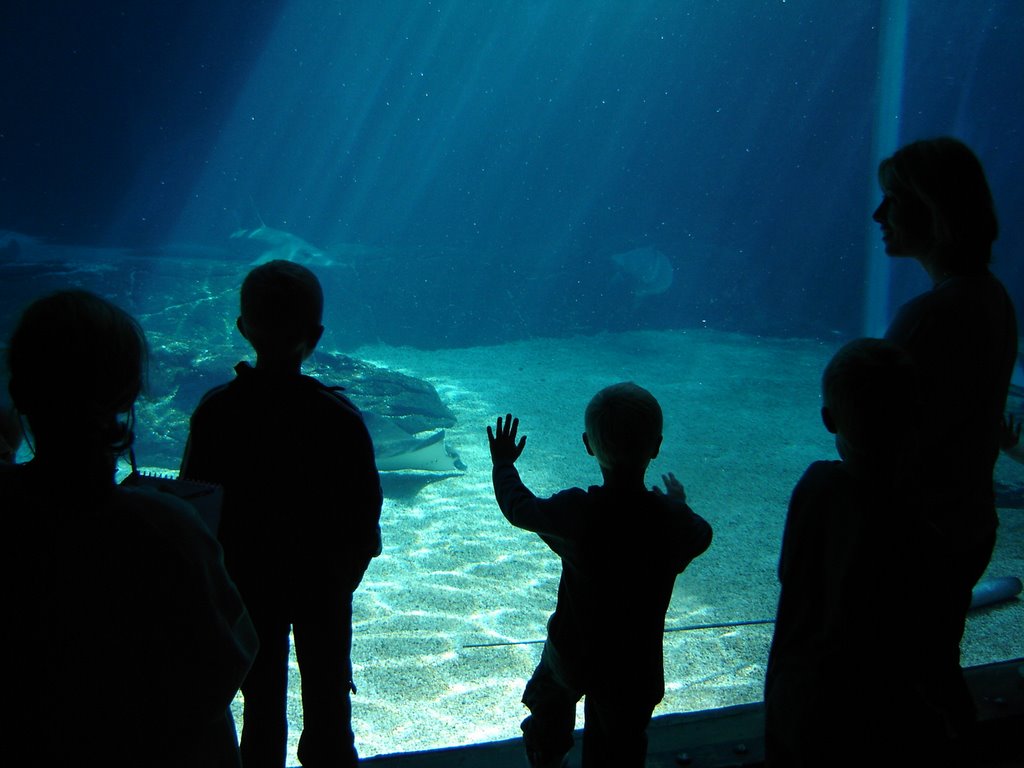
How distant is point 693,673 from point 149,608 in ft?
10.2

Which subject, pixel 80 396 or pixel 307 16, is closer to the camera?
pixel 80 396

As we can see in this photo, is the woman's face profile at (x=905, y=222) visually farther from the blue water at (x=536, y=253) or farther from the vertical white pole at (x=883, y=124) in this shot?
the vertical white pole at (x=883, y=124)

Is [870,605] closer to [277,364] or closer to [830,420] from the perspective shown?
[830,420]

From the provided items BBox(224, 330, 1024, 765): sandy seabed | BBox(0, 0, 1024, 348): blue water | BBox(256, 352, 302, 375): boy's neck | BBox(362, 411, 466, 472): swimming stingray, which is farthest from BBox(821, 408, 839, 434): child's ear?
BBox(0, 0, 1024, 348): blue water

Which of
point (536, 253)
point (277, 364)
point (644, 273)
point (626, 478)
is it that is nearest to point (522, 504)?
point (626, 478)

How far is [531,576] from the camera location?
203 inches

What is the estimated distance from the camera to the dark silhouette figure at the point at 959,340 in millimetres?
1867

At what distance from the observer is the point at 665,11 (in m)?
44.3

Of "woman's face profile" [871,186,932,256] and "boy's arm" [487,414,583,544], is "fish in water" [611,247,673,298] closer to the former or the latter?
"woman's face profile" [871,186,932,256]

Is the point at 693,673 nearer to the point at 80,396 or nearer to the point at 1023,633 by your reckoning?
the point at 1023,633

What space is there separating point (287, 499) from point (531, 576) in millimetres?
3584

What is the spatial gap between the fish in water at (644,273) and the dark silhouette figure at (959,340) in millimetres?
22032

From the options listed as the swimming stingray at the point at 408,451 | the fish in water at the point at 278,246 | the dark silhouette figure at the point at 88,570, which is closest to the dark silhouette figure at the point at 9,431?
the dark silhouette figure at the point at 88,570

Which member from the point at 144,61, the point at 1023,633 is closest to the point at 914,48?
the point at 144,61
